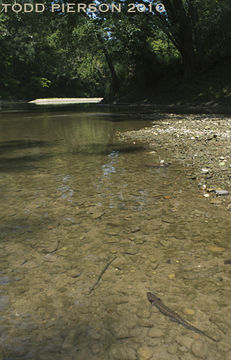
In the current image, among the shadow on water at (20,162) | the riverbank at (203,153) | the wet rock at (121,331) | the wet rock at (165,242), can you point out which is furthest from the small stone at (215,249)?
the shadow on water at (20,162)

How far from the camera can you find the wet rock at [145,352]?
4.99ft

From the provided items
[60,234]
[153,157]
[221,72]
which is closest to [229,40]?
[221,72]

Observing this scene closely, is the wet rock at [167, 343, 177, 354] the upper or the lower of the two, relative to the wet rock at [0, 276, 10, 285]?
upper

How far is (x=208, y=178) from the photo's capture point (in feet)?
14.7

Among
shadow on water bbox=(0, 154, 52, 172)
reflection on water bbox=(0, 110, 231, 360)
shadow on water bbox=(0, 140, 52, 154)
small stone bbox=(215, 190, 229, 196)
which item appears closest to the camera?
reflection on water bbox=(0, 110, 231, 360)

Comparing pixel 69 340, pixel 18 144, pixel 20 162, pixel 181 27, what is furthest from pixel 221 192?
pixel 181 27

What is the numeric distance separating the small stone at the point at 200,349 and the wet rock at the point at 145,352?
8.7 inches

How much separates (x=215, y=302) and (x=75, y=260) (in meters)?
1.07

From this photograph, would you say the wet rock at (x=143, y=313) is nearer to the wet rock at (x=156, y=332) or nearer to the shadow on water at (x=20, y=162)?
the wet rock at (x=156, y=332)

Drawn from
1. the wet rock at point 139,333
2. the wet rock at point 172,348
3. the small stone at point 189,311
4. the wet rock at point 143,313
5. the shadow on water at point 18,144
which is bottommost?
the shadow on water at point 18,144

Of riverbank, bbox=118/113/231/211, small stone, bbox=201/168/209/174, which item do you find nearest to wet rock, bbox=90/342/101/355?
riverbank, bbox=118/113/231/211

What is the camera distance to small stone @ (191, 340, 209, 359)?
153 cm

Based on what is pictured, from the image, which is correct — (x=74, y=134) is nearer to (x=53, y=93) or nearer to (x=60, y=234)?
(x=60, y=234)

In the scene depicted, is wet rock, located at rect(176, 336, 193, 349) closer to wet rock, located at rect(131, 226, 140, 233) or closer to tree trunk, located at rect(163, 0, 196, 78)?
wet rock, located at rect(131, 226, 140, 233)
